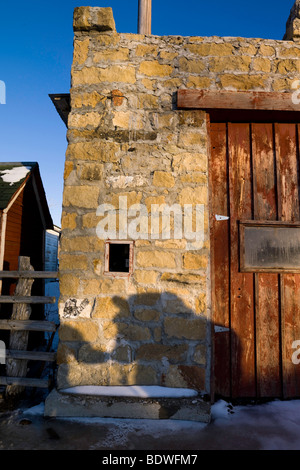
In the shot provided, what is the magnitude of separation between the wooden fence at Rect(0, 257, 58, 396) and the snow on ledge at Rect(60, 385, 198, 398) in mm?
489

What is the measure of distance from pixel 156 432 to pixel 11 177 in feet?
17.6

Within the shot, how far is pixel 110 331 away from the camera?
8.22 ft

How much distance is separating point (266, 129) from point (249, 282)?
1578mm

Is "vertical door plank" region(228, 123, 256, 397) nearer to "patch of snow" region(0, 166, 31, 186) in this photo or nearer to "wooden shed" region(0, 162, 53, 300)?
"wooden shed" region(0, 162, 53, 300)

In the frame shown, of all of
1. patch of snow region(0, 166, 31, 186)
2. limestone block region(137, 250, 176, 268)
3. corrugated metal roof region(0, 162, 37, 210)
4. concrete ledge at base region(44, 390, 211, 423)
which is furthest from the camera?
patch of snow region(0, 166, 31, 186)

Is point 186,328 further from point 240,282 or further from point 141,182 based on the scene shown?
point 141,182

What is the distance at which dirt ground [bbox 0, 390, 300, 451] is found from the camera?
6.57ft

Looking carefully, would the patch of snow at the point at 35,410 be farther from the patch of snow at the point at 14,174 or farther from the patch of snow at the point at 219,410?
the patch of snow at the point at 14,174

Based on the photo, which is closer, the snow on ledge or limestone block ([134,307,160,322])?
the snow on ledge

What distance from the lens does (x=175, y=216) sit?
8.53ft

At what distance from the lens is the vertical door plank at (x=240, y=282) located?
2688 millimetres

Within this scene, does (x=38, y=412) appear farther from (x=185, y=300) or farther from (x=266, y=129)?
(x=266, y=129)

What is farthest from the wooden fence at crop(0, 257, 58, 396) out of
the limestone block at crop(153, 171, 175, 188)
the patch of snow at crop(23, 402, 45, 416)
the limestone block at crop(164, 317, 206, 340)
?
the limestone block at crop(153, 171, 175, 188)
